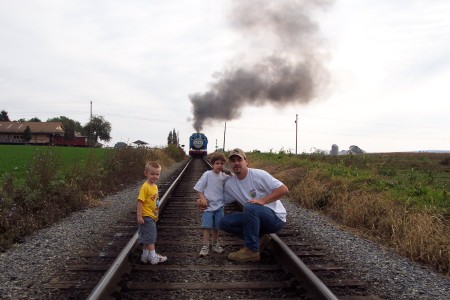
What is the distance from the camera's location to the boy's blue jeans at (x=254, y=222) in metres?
4.64

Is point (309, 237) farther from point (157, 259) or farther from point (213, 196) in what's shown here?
point (157, 259)

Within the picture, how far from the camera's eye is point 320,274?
4.23 meters

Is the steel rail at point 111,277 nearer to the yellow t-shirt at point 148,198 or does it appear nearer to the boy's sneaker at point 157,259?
the boy's sneaker at point 157,259

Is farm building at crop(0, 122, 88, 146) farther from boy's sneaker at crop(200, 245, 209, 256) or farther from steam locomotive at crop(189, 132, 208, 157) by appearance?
boy's sneaker at crop(200, 245, 209, 256)

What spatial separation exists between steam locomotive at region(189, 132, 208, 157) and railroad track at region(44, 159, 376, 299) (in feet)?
109

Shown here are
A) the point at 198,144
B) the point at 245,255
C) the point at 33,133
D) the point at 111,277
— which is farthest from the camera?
the point at 33,133

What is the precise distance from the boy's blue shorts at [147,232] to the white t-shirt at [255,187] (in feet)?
3.59

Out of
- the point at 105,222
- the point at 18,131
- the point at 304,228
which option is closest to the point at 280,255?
the point at 304,228

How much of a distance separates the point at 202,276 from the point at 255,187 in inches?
49.7

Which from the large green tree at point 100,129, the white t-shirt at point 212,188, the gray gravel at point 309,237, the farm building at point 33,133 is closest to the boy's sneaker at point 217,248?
the white t-shirt at point 212,188

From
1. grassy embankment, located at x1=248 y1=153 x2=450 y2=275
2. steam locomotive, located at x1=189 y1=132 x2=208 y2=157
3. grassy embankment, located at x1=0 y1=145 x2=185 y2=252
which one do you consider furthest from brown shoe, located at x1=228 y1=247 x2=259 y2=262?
steam locomotive, located at x1=189 y1=132 x2=208 y2=157

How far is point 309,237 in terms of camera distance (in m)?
6.06

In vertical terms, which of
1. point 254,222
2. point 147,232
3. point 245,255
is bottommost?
point 245,255

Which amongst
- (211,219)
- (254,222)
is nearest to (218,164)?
(211,219)
